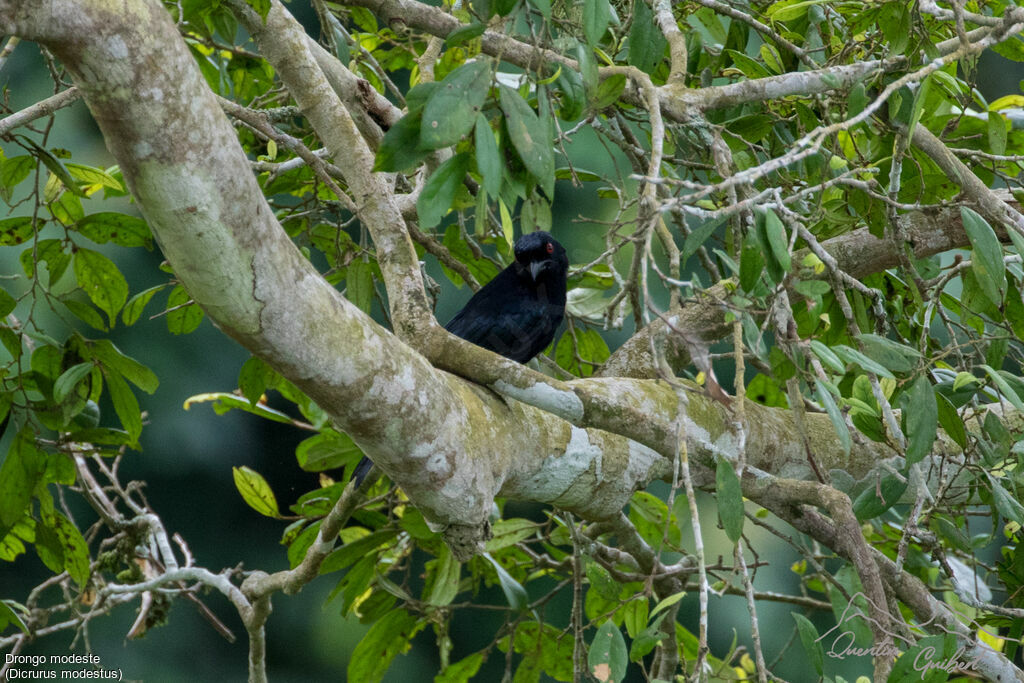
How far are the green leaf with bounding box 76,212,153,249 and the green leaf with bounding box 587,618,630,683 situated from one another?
1.43m

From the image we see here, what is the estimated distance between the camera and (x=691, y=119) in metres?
2.14

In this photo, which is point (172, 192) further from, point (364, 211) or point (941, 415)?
point (941, 415)

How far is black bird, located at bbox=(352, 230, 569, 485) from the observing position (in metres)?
3.40

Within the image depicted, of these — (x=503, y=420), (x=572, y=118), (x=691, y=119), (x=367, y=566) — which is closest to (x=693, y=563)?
(x=367, y=566)

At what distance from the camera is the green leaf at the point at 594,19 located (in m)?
1.67

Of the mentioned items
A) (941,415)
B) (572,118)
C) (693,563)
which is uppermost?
(572,118)

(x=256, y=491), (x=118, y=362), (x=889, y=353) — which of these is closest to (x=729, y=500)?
(x=889, y=353)

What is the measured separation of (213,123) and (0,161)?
1.49 meters

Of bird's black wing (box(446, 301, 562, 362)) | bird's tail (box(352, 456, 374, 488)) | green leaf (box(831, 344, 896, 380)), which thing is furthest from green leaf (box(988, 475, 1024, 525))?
bird's black wing (box(446, 301, 562, 362))

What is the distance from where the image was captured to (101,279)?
2.43 m

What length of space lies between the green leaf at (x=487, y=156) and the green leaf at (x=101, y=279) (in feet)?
4.36

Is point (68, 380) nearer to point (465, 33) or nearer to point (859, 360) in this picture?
point (465, 33)

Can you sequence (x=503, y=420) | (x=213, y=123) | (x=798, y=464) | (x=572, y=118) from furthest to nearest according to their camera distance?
1. (x=798, y=464)
2. (x=503, y=420)
3. (x=572, y=118)
4. (x=213, y=123)

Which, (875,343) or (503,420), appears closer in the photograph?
(875,343)
